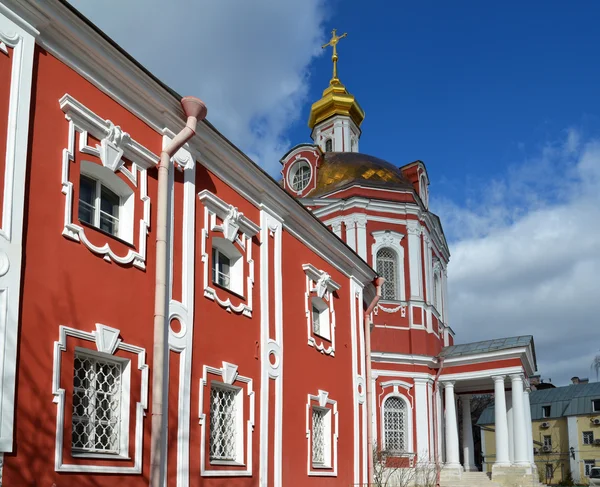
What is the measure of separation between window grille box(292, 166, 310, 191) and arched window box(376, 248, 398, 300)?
15.1 ft

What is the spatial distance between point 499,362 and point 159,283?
62.2 feet

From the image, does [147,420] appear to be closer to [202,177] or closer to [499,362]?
[202,177]

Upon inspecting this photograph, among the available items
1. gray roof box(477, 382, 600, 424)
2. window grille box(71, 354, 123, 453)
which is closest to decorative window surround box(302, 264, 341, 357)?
window grille box(71, 354, 123, 453)

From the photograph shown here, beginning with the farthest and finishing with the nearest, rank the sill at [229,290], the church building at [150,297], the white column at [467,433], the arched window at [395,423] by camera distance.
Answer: the white column at [467,433] → the arched window at [395,423] → the sill at [229,290] → the church building at [150,297]

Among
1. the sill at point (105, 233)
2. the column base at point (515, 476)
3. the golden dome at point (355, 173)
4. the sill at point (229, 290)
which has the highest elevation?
the golden dome at point (355, 173)

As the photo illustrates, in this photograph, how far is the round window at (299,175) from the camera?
97.5 feet

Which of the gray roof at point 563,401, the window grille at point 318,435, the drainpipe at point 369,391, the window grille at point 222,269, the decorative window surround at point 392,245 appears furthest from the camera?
the gray roof at point 563,401

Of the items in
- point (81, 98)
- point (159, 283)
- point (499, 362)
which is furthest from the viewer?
point (499, 362)

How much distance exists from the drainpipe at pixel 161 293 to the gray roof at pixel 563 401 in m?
48.0

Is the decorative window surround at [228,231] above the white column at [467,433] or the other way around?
above

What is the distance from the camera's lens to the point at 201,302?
10.0 m

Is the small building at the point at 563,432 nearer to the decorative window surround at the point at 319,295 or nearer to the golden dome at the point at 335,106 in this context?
the golden dome at the point at 335,106

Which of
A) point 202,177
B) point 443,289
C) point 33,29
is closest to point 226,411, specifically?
point 202,177

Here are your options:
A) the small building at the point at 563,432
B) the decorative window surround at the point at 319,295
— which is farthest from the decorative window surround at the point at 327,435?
the small building at the point at 563,432
